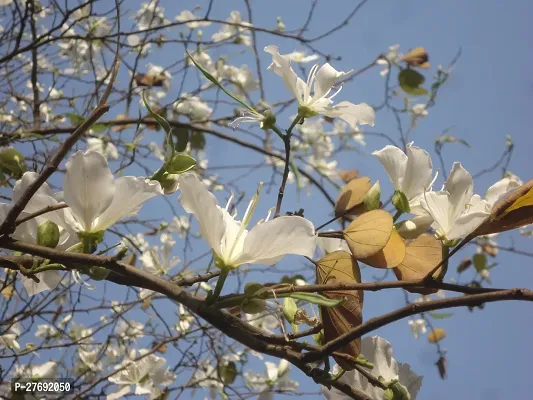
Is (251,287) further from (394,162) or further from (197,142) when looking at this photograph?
(197,142)

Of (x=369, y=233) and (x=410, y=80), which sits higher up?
(x=410, y=80)

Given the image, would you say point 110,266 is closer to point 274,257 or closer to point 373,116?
point 274,257

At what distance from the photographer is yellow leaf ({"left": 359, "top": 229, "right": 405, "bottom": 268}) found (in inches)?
18.9

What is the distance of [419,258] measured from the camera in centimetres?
49

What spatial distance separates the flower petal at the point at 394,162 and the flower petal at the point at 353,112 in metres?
0.06

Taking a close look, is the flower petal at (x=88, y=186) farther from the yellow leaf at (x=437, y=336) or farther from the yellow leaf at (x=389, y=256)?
the yellow leaf at (x=437, y=336)

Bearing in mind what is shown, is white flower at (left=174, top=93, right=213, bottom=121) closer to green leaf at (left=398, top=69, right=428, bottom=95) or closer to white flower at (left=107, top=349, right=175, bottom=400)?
green leaf at (left=398, top=69, right=428, bottom=95)

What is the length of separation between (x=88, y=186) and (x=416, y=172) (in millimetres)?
337

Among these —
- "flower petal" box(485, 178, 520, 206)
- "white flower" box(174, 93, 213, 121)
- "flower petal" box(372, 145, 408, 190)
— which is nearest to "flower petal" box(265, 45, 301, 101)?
"flower petal" box(372, 145, 408, 190)

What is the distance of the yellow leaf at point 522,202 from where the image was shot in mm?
387

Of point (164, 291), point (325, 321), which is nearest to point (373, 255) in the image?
point (325, 321)

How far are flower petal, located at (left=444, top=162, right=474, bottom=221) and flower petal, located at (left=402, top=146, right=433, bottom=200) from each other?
6 centimetres

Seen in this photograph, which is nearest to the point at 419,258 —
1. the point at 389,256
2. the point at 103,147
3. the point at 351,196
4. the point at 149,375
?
the point at 389,256

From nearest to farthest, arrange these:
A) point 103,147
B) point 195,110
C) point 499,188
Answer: point 499,188
point 103,147
point 195,110
